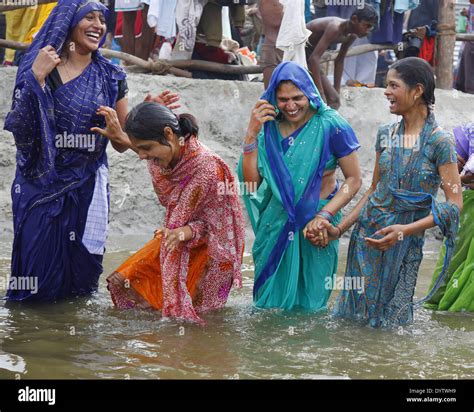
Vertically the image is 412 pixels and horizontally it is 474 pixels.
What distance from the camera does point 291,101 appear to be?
5.76 m

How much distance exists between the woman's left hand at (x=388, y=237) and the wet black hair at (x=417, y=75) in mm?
753

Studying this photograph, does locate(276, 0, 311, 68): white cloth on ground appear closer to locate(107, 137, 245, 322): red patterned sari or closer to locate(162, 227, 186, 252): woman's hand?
locate(107, 137, 245, 322): red patterned sari

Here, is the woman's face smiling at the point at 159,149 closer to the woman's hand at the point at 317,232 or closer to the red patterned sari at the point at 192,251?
the red patterned sari at the point at 192,251

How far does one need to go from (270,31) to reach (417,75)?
14.1 ft

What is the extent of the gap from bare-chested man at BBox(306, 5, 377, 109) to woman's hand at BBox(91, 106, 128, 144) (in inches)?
170

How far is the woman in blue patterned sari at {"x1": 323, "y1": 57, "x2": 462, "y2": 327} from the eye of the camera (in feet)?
17.9

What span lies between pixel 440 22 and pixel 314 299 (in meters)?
6.57

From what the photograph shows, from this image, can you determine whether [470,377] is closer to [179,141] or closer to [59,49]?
[179,141]

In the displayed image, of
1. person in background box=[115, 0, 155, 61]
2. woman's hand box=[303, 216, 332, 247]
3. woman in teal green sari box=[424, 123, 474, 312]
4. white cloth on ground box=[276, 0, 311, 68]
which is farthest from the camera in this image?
person in background box=[115, 0, 155, 61]

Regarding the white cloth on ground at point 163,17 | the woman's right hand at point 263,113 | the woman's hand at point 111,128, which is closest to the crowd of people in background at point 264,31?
the white cloth on ground at point 163,17

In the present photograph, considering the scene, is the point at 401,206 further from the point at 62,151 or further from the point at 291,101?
the point at 62,151

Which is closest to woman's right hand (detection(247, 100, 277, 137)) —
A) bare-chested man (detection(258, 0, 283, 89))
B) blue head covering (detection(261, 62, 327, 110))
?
blue head covering (detection(261, 62, 327, 110))
